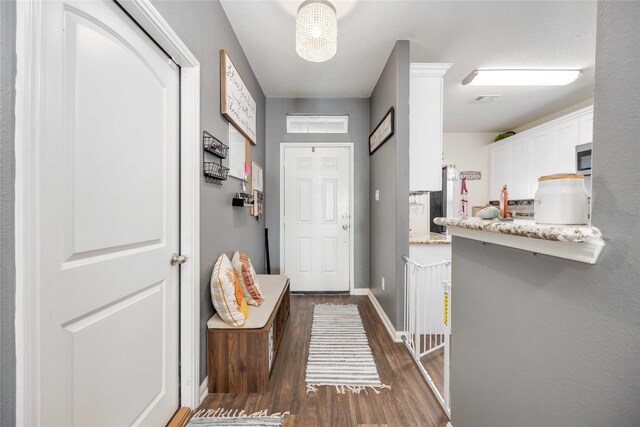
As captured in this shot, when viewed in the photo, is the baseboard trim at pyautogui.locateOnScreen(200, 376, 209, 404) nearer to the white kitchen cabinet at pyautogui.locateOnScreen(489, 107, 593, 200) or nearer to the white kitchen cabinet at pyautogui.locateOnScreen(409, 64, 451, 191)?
the white kitchen cabinet at pyautogui.locateOnScreen(409, 64, 451, 191)

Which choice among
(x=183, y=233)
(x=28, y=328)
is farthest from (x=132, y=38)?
(x=28, y=328)

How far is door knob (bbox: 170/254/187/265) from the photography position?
1.35 m

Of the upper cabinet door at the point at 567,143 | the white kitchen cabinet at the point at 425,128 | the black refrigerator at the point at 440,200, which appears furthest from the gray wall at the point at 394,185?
the upper cabinet door at the point at 567,143

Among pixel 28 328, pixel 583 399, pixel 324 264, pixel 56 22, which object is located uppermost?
pixel 56 22

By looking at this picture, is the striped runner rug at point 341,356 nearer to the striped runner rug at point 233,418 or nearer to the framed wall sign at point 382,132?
the striped runner rug at point 233,418

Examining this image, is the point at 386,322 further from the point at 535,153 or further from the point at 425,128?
the point at 535,153

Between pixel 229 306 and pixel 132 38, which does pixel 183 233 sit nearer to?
pixel 229 306

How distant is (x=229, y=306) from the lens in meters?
1.54

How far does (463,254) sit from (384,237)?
1544mm

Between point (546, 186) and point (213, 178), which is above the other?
point (213, 178)

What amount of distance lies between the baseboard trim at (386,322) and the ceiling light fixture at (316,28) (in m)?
2.34

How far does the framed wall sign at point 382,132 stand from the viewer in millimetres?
2389

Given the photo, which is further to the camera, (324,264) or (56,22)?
(324,264)

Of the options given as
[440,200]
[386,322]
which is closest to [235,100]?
[386,322]
